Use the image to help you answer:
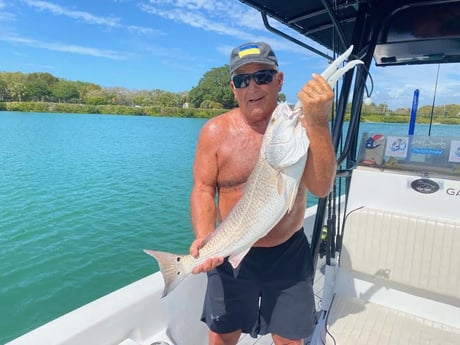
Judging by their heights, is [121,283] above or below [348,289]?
below

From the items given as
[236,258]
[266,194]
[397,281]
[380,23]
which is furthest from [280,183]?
[380,23]

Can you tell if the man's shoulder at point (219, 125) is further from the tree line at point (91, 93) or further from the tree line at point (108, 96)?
the tree line at point (91, 93)

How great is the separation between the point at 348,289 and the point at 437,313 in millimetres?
626

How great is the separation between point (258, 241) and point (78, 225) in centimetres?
751

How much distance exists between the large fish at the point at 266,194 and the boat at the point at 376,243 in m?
0.67

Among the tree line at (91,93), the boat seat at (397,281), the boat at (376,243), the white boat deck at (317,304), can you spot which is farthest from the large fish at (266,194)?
the tree line at (91,93)

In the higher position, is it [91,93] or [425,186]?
[91,93]

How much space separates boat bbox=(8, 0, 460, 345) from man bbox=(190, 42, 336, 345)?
400 mm

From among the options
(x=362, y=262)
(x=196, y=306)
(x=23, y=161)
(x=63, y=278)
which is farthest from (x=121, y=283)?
(x=23, y=161)

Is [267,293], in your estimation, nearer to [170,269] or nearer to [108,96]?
[170,269]

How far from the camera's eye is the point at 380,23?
2766mm

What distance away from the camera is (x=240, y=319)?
6.43 feet

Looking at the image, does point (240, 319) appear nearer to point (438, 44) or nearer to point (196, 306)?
point (196, 306)

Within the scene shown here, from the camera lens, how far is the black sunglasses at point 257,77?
162cm
